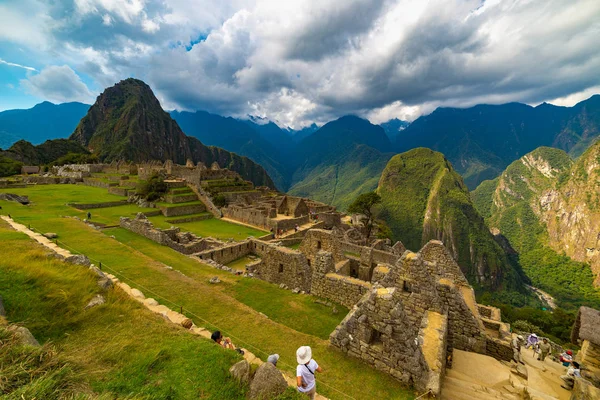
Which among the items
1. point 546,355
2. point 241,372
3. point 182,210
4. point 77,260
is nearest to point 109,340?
point 241,372

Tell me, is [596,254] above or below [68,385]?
below

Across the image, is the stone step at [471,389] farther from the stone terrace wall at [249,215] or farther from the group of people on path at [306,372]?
the stone terrace wall at [249,215]

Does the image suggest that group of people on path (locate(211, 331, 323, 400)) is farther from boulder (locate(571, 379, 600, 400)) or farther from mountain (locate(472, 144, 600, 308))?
mountain (locate(472, 144, 600, 308))

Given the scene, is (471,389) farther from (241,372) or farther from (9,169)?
(9,169)

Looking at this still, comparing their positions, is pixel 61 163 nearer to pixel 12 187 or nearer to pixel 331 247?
pixel 12 187

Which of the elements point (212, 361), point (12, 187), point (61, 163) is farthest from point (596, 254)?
point (61, 163)

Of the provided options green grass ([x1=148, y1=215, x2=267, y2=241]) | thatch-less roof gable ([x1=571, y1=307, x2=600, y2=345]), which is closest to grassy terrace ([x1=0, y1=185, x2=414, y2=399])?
thatch-less roof gable ([x1=571, y1=307, x2=600, y2=345])

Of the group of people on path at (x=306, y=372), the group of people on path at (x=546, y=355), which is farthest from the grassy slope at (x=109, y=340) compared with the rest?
the group of people on path at (x=546, y=355)

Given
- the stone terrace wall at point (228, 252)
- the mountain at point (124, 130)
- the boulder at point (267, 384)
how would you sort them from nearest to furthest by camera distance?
the boulder at point (267, 384) → the stone terrace wall at point (228, 252) → the mountain at point (124, 130)
